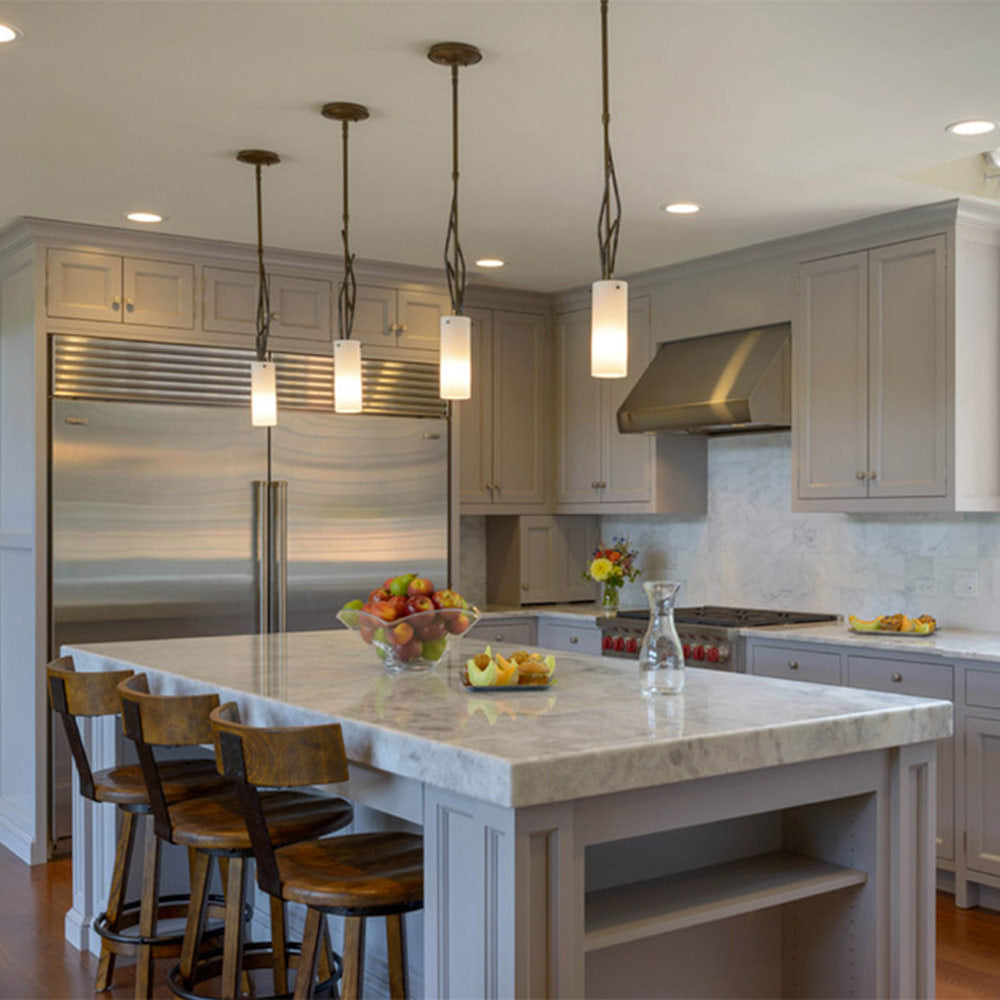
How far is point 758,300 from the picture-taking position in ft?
17.7

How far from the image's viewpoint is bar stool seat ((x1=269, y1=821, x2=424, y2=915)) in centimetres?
241

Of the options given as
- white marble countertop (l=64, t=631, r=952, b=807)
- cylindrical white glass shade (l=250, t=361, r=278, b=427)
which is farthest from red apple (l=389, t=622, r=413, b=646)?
cylindrical white glass shade (l=250, t=361, r=278, b=427)

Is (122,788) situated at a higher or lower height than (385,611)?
lower

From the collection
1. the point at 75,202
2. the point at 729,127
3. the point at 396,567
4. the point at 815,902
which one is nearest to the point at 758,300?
the point at 729,127

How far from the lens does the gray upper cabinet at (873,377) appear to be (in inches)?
184

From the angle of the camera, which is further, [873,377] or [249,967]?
[873,377]

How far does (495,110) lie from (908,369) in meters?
2.09

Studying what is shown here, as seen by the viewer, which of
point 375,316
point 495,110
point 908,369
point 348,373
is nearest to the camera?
point 495,110

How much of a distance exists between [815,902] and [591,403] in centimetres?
384

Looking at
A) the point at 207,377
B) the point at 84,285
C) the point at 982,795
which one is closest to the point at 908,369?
the point at 982,795

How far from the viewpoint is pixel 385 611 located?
3197 millimetres

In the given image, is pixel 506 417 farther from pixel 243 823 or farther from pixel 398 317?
pixel 243 823

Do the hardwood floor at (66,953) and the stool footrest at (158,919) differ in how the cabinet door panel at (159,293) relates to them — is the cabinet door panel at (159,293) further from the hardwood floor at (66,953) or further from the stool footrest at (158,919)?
the stool footrest at (158,919)

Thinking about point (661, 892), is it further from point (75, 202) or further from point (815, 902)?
point (75, 202)
